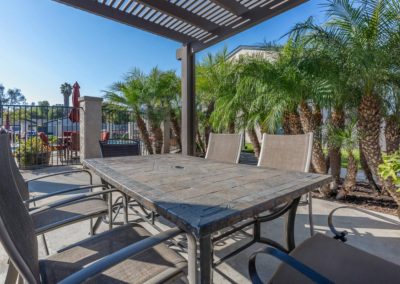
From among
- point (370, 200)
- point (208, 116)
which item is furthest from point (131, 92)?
point (370, 200)

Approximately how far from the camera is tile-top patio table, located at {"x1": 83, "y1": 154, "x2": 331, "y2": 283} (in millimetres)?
904

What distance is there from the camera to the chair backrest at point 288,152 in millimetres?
2127

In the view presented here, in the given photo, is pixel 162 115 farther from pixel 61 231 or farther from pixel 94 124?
pixel 61 231

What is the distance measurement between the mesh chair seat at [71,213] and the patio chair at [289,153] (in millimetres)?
1525

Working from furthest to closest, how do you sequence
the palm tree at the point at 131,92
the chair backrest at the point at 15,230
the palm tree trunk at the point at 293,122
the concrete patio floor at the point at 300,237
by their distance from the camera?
1. the palm tree at the point at 131,92
2. the palm tree trunk at the point at 293,122
3. the concrete patio floor at the point at 300,237
4. the chair backrest at the point at 15,230

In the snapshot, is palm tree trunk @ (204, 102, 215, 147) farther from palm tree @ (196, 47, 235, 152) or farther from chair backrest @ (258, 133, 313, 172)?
chair backrest @ (258, 133, 313, 172)

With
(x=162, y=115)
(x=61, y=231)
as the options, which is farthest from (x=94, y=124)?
(x=61, y=231)

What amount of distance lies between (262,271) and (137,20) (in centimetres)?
350

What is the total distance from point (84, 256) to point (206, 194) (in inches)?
28.7

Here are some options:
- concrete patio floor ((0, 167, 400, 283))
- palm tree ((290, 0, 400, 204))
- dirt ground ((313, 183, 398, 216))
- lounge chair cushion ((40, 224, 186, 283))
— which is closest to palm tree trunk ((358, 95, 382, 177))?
palm tree ((290, 0, 400, 204))

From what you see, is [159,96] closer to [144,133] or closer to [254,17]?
[144,133]

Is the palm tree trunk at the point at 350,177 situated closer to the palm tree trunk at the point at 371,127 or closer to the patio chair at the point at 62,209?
the palm tree trunk at the point at 371,127

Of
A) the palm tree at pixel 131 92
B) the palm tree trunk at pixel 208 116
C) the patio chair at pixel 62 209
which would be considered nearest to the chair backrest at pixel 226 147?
the patio chair at pixel 62 209

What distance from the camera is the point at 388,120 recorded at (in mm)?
3133
